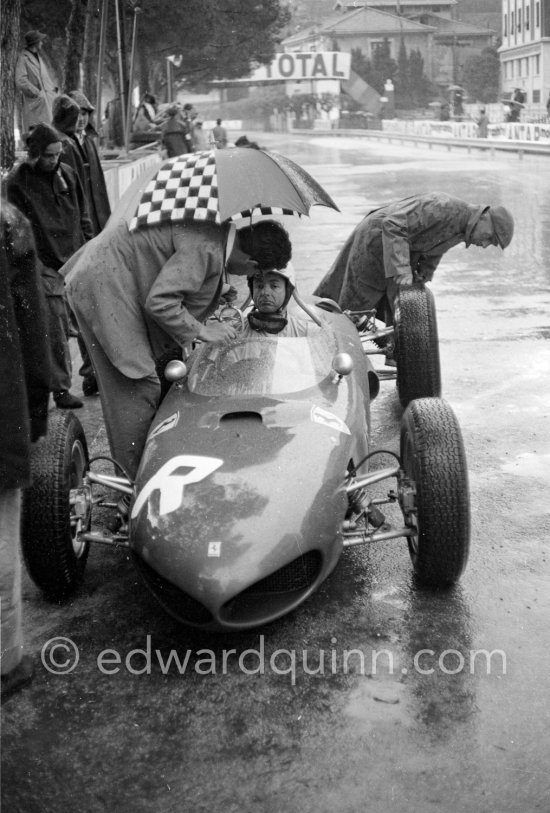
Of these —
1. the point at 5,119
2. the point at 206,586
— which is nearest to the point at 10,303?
the point at 206,586

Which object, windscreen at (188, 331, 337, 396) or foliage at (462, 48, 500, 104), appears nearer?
windscreen at (188, 331, 337, 396)

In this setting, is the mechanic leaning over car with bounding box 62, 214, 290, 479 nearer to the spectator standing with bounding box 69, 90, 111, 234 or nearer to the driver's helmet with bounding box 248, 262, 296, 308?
the driver's helmet with bounding box 248, 262, 296, 308

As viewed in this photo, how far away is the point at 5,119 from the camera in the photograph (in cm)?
1110

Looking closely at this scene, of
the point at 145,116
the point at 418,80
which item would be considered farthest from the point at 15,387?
the point at 418,80

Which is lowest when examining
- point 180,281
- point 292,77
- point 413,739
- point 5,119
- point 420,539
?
point 413,739

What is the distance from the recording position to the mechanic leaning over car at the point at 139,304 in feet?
14.8

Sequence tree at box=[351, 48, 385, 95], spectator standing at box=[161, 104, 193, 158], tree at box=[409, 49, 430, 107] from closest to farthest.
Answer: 1. spectator standing at box=[161, 104, 193, 158]
2. tree at box=[351, 48, 385, 95]
3. tree at box=[409, 49, 430, 107]

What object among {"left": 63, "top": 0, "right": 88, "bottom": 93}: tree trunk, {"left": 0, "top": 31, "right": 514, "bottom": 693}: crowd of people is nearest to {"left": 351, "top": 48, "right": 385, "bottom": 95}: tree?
{"left": 63, "top": 0, "right": 88, "bottom": 93}: tree trunk

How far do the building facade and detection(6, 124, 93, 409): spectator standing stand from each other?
6632 cm

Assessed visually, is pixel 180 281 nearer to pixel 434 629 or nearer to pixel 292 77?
pixel 434 629

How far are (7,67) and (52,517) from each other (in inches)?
326

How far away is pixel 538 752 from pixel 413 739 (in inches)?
15.9

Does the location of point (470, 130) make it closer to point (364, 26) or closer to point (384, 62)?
point (384, 62)

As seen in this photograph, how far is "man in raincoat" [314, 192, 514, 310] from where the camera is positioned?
695 cm
